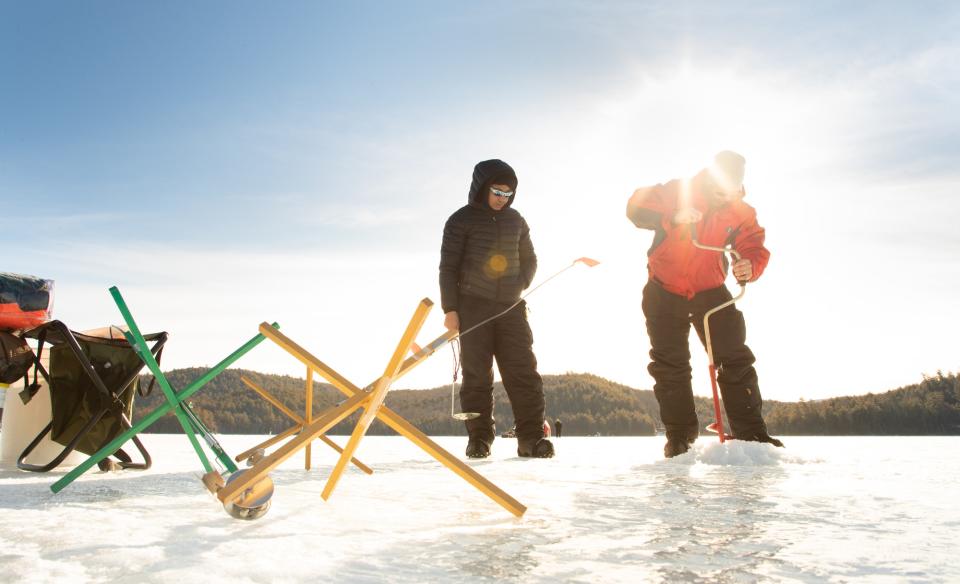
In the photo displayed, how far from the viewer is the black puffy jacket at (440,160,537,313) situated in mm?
4141

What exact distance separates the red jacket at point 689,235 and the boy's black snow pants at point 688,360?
96 millimetres

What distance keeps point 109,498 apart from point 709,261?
132 inches

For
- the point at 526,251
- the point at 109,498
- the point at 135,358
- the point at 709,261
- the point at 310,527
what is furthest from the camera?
the point at 526,251

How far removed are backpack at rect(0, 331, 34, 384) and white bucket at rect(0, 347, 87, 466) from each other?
0.72 feet

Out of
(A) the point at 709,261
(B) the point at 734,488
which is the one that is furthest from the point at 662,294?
(B) the point at 734,488

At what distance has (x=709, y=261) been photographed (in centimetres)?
379

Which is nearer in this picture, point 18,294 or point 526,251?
point 18,294

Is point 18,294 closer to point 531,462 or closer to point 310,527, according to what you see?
point 310,527

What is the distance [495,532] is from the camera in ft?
4.84

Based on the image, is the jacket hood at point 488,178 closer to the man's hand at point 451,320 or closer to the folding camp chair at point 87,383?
the man's hand at point 451,320

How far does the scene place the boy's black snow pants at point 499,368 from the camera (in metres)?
4.11

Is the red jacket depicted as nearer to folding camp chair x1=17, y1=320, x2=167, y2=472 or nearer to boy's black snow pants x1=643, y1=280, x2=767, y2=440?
boy's black snow pants x1=643, y1=280, x2=767, y2=440

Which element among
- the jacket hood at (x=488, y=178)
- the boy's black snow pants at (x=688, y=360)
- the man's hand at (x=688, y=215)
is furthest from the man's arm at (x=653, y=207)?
the jacket hood at (x=488, y=178)

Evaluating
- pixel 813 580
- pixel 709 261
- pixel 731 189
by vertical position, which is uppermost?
pixel 731 189
